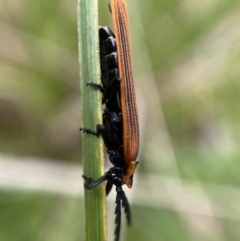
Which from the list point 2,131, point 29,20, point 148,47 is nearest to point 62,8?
point 29,20

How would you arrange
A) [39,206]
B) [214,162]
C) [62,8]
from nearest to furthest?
[39,206], [62,8], [214,162]

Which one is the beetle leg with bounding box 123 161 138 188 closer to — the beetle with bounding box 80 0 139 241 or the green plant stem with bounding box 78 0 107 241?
the beetle with bounding box 80 0 139 241

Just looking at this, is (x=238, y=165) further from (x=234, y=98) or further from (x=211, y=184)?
(x=234, y=98)

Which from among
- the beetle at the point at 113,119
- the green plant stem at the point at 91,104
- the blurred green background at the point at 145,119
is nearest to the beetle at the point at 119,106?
the beetle at the point at 113,119

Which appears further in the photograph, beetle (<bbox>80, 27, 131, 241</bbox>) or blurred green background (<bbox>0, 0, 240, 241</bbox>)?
blurred green background (<bbox>0, 0, 240, 241</bbox>)

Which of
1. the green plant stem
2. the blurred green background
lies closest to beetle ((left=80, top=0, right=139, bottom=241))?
the green plant stem

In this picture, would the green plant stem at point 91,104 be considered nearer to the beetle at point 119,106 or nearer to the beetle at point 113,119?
the beetle at point 119,106
